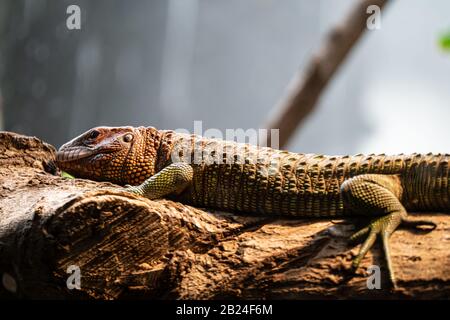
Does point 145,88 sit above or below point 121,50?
below

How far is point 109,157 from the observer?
12.8 feet

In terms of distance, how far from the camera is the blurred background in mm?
5875

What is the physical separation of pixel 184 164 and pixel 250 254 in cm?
97

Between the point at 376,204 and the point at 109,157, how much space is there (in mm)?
2137

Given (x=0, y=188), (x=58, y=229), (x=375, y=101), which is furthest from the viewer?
(x=375, y=101)

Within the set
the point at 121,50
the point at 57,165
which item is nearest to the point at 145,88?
the point at 121,50

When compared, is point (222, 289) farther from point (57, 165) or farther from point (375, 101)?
point (375, 101)

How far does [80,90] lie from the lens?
22.1 ft
